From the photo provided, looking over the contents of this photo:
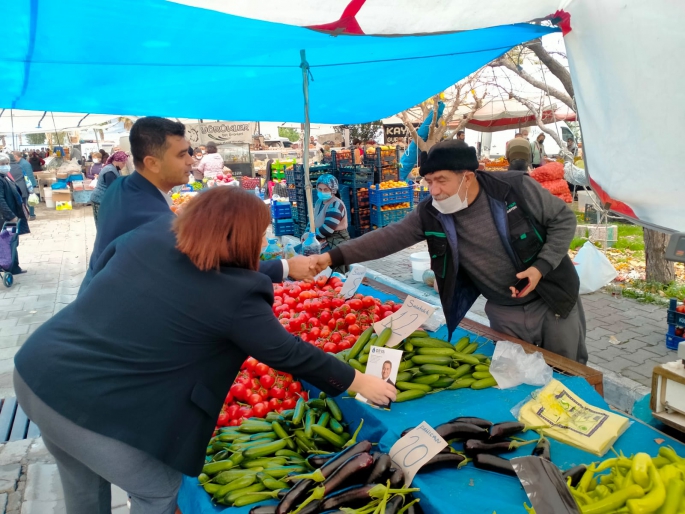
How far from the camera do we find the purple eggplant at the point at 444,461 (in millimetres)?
1972

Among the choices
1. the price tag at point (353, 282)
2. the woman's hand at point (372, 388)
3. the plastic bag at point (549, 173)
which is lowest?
the woman's hand at point (372, 388)

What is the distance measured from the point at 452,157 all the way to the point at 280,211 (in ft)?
23.7

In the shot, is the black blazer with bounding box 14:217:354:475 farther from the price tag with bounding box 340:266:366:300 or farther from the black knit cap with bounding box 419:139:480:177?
the price tag with bounding box 340:266:366:300

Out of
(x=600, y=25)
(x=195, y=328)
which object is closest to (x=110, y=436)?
(x=195, y=328)

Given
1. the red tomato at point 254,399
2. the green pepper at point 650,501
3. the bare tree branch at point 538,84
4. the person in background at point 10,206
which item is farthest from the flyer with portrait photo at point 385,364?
the person in background at point 10,206

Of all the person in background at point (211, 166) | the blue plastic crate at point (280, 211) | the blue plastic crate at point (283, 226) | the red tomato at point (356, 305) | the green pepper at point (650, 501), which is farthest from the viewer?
the person in background at point (211, 166)

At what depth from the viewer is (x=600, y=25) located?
7.29ft

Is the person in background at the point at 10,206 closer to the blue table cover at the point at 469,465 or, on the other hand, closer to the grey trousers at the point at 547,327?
the blue table cover at the point at 469,465

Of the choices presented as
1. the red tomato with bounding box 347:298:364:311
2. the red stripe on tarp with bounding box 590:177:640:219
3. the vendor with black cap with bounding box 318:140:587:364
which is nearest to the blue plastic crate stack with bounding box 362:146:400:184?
the red tomato with bounding box 347:298:364:311

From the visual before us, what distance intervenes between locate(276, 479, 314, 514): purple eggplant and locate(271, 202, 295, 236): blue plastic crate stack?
799cm

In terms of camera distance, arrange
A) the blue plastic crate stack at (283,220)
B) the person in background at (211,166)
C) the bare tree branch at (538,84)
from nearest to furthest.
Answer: the bare tree branch at (538,84)
the blue plastic crate stack at (283,220)
the person in background at (211,166)

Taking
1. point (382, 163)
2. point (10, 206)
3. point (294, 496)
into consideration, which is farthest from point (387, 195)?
point (294, 496)

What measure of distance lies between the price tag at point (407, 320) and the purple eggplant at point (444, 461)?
3.01ft

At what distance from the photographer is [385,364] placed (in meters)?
2.40
